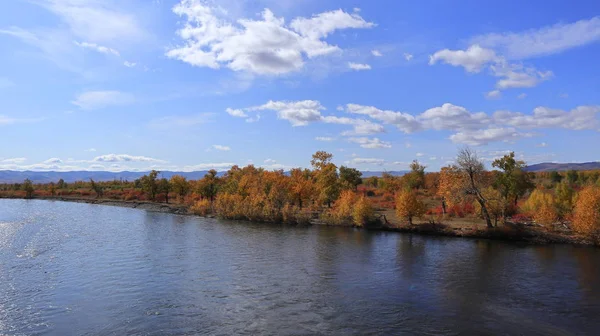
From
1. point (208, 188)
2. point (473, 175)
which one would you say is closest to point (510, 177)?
point (473, 175)

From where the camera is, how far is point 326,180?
77562 millimetres

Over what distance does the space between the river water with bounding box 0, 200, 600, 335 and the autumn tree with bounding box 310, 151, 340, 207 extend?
24.6m

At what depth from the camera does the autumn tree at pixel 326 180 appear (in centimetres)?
7594

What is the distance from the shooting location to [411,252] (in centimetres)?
4388

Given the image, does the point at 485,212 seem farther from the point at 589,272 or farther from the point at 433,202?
the point at 433,202

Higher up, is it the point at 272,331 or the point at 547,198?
the point at 547,198

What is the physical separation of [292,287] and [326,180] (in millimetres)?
48525

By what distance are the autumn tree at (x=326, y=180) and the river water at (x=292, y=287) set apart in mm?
24611

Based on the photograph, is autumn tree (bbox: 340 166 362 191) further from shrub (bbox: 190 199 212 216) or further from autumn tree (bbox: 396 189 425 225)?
autumn tree (bbox: 396 189 425 225)

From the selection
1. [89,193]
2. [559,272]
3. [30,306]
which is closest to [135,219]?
[30,306]

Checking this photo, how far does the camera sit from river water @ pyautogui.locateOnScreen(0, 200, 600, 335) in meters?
22.8

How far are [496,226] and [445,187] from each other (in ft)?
27.3

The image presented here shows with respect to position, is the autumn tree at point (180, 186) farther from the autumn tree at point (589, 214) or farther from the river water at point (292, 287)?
the autumn tree at point (589, 214)

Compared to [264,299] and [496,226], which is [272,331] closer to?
[264,299]
